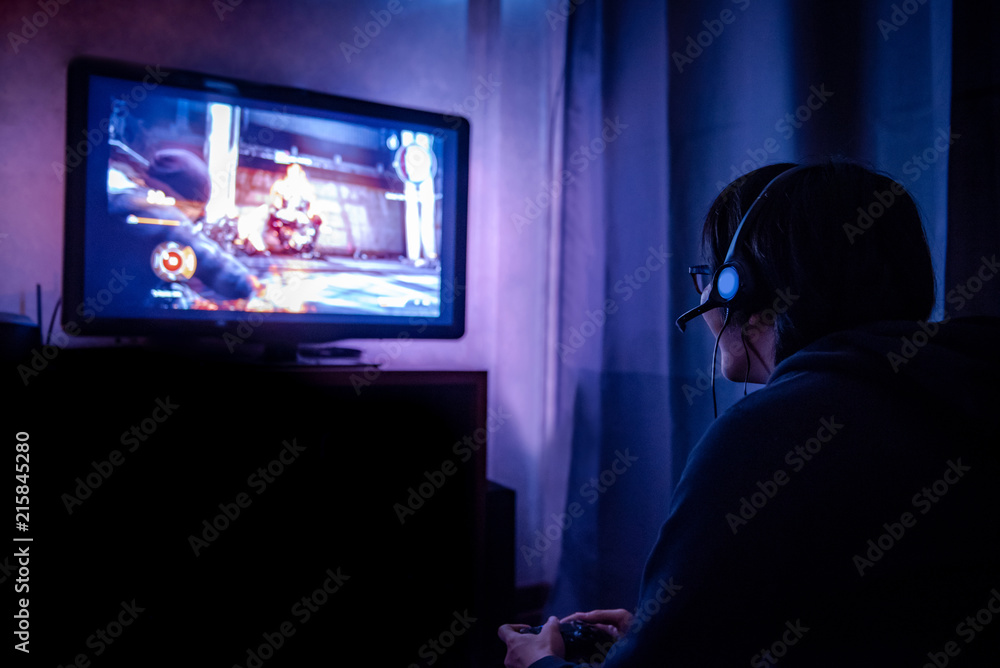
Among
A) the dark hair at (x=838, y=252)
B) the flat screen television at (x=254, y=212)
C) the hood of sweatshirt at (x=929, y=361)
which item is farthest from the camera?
the flat screen television at (x=254, y=212)

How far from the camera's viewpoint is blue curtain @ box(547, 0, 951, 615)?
3.85 ft

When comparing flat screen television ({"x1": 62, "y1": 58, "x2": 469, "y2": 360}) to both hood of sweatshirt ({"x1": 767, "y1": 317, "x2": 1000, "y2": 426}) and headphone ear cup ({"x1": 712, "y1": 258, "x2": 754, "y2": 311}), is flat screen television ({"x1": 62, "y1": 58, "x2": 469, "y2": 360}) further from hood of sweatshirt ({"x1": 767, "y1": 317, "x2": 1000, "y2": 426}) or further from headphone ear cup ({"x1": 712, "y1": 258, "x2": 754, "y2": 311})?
hood of sweatshirt ({"x1": 767, "y1": 317, "x2": 1000, "y2": 426})

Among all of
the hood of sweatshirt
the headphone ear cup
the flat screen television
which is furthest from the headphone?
the flat screen television

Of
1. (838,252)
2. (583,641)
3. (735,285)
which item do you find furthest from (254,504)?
(838,252)

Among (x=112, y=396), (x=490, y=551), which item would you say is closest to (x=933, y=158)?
(x=490, y=551)

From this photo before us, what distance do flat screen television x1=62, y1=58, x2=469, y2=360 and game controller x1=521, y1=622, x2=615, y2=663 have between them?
97 centimetres

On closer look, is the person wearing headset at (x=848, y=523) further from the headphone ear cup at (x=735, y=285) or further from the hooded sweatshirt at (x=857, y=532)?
the headphone ear cup at (x=735, y=285)

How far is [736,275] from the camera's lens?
2.54 ft

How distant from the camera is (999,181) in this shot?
1002 mm

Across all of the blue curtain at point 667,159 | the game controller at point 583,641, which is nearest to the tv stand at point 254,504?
the blue curtain at point 667,159

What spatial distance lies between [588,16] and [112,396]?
1.69 meters

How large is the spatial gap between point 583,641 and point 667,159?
1.23m

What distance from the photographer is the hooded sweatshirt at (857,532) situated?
53 centimetres

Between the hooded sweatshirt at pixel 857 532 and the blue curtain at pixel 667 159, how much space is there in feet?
2.19
